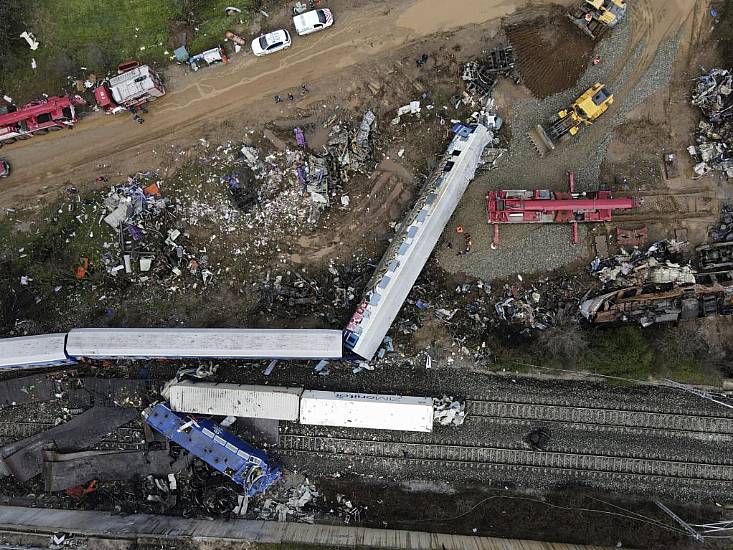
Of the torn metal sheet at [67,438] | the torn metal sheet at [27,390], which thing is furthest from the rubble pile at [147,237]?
the torn metal sheet at [67,438]

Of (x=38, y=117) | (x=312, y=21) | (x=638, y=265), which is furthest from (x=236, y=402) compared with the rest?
(x=638, y=265)

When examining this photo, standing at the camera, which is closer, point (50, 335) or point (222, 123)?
point (50, 335)

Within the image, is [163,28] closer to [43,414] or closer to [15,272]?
[15,272]

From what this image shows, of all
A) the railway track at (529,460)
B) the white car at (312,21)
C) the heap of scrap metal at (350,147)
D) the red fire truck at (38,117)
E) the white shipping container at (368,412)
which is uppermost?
the white car at (312,21)

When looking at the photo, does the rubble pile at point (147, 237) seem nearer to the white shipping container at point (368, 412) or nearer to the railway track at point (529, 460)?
the white shipping container at point (368, 412)

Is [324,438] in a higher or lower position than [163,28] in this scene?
lower

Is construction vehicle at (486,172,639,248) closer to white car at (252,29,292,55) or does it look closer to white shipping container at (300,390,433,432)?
white shipping container at (300,390,433,432)

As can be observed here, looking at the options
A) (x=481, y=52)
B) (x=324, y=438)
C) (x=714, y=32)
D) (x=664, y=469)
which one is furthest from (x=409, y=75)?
(x=664, y=469)
